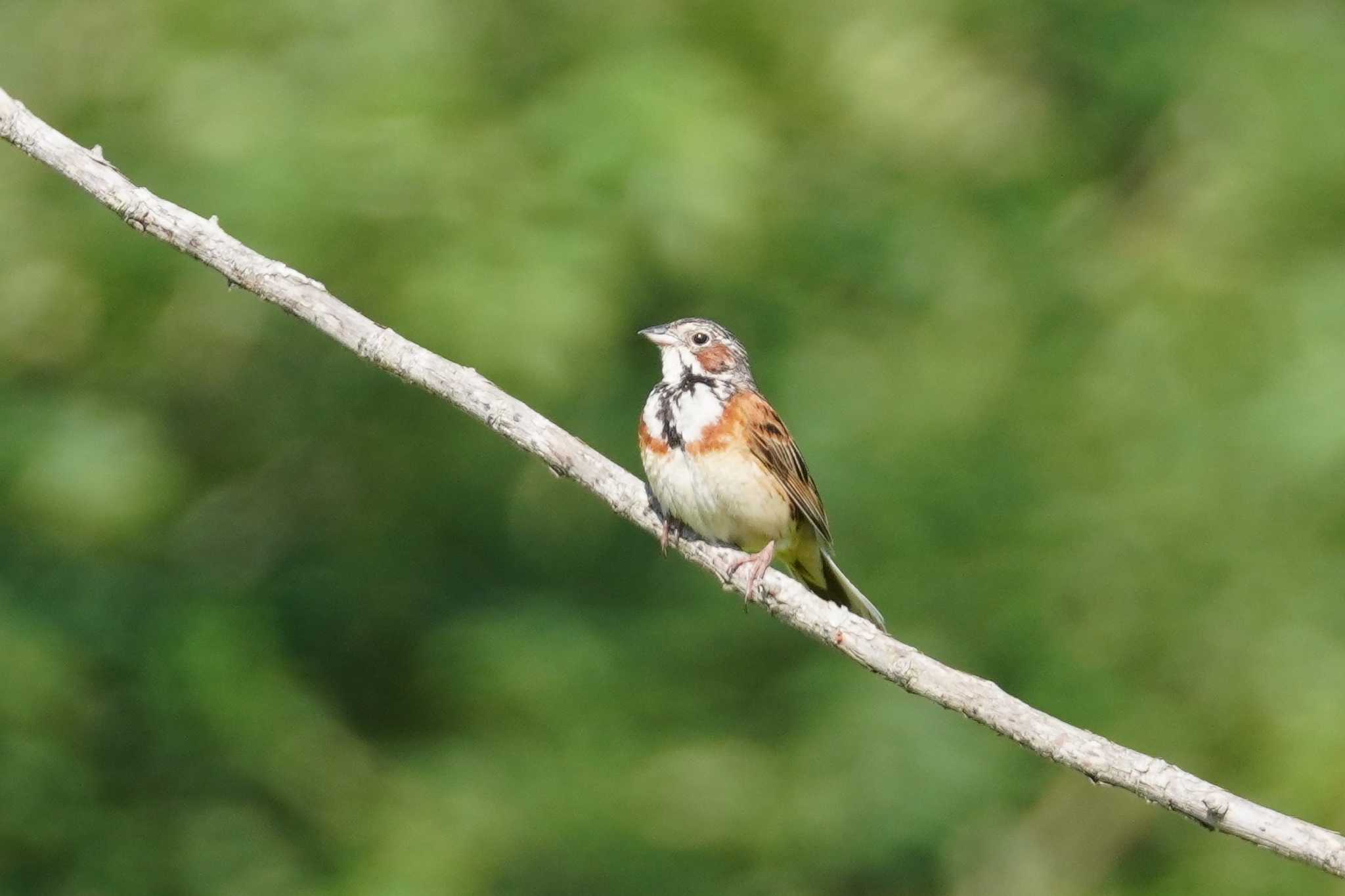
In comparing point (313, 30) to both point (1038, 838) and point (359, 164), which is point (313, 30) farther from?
point (1038, 838)

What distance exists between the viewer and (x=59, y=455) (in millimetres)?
7566

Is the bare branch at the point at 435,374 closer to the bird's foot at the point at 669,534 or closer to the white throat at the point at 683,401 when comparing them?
the bird's foot at the point at 669,534

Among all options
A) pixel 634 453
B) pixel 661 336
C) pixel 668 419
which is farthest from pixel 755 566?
pixel 634 453

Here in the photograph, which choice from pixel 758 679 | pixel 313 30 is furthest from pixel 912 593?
pixel 313 30

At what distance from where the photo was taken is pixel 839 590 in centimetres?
599

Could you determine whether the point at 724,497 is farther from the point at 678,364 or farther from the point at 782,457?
the point at 678,364

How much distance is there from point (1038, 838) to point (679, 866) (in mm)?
1801

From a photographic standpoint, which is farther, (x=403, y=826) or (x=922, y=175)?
(x=922, y=175)

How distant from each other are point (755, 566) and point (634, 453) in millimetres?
3540

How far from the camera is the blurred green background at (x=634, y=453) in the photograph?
753 cm

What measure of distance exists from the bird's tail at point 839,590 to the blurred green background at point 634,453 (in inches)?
63.3

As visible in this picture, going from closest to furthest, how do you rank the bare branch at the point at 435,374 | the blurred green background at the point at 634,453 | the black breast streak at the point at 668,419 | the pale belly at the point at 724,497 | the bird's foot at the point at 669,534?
the bare branch at the point at 435,374 < the bird's foot at the point at 669,534 < the pale belly at the point at 724,497 < the black breast streak at the point at 668,419 < the blurred green background at the point at 634,453

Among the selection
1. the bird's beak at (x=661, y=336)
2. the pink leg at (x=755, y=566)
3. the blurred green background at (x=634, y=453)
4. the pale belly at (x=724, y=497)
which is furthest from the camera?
the blurred green background at (x=634, y=453)

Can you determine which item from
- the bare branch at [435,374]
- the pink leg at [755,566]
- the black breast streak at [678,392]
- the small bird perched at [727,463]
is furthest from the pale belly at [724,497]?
the bare branch at [435,374]
